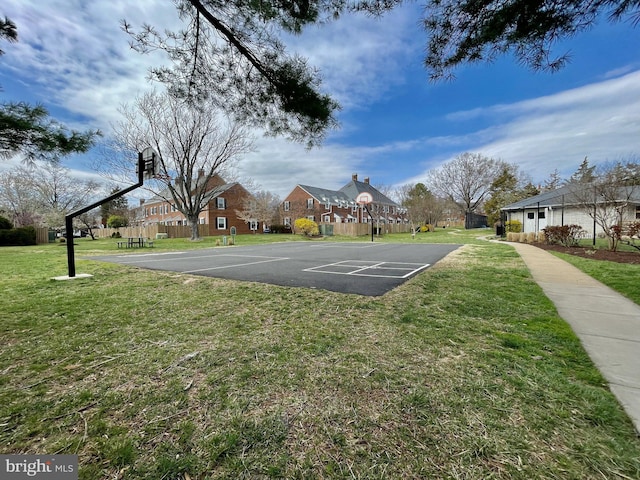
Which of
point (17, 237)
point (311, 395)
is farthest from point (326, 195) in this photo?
point (311, 395)

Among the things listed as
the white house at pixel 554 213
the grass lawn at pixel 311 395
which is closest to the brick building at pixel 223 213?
the white house at pixel 554 213

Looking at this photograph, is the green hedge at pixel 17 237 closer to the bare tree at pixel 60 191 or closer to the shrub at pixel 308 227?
the bare tree at pixel 60 191

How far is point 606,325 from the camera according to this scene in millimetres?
3445

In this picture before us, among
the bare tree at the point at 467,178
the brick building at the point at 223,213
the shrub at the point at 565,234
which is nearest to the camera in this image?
the shrub at the point at 565,234

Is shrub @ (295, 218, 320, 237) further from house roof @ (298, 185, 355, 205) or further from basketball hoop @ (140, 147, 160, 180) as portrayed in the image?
basketball hoop @ (140, 147, 160, 180)

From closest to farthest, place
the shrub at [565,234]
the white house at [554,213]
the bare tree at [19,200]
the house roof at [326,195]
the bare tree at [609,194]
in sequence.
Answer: the bare tree at [609,194] → the shrub at [565,234] → the white house at [554,213] → the bare tree at [19,200] → the house roof at [326,195]

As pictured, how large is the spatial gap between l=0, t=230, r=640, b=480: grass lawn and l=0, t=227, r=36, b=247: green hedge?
2402 cm

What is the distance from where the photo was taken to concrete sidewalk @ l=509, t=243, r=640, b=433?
213cm

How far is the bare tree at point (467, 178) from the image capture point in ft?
129

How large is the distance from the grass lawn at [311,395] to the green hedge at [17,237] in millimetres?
24017

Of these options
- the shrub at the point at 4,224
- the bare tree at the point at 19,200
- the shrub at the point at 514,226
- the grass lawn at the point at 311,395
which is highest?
the bare tree at the point at 19,200

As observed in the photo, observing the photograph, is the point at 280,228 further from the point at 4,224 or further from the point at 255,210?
the point at 4,224

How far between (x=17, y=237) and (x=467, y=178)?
50.6 metres

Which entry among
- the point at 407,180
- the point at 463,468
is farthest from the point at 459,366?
the point at 407,180
